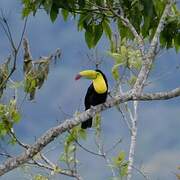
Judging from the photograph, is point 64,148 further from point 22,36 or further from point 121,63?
point 22,36

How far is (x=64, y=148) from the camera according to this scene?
15.4 feet

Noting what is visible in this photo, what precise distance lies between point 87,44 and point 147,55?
0.60 meters

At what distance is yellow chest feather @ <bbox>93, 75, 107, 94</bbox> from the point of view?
4977 mm

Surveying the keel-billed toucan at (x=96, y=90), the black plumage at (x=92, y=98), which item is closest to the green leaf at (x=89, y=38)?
the keel-billed toucan at (x=96, y=90)

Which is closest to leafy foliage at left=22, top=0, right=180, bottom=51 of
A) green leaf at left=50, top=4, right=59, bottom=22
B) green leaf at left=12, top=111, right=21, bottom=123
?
green leaf at left=50, top=4, right=59, bottom=22

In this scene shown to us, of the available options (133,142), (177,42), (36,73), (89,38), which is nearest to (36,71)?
(36,73)

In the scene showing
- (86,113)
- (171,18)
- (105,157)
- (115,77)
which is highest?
(171,18)

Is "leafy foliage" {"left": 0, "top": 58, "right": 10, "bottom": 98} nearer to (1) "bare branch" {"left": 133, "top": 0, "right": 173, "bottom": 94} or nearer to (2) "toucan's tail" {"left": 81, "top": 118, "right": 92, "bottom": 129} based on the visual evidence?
(1) "bare branch" {"left": 133, "top": 0, "right": 173, "bottom": 94}

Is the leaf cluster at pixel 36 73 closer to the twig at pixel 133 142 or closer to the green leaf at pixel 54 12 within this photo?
the green leaf at pixel 54 12

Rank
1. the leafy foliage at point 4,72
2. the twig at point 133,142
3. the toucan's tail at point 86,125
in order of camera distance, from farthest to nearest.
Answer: the toucan's tail at point 86,125 < the twig at point 133,142 < the leafy foliage at point 4,72

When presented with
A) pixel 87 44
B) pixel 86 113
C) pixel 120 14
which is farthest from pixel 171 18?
pixel 86 113

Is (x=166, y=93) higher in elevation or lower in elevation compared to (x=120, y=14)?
lower

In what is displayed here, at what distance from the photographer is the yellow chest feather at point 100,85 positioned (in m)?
4.98

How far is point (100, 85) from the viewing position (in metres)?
5.00
